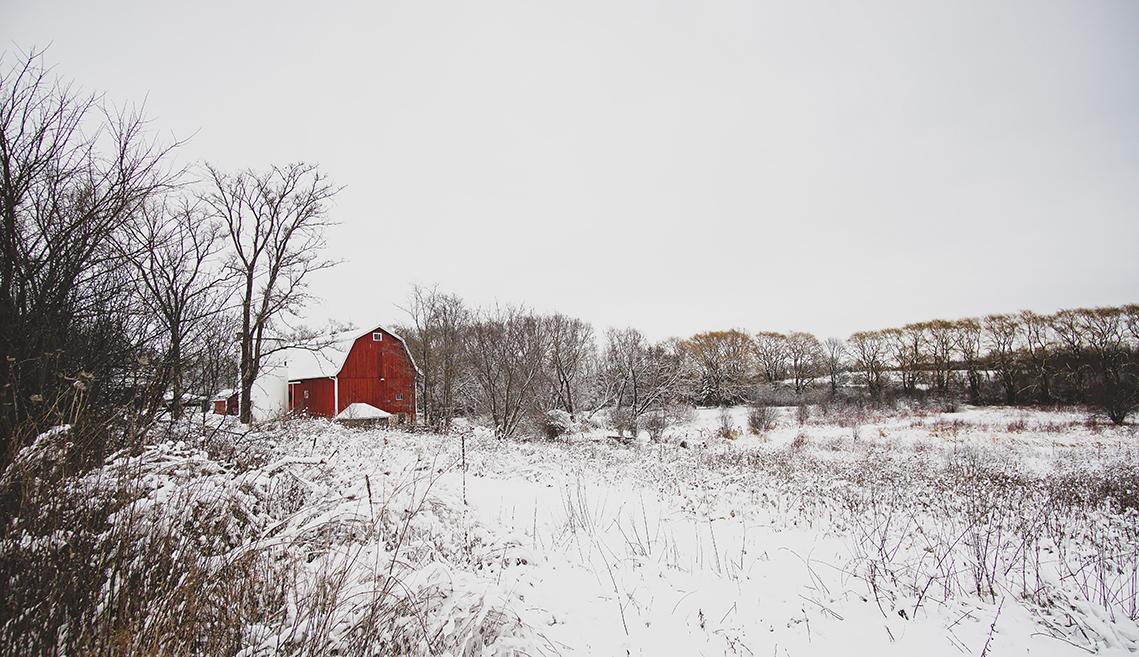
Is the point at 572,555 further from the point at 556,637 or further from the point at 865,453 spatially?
the point at 865,453

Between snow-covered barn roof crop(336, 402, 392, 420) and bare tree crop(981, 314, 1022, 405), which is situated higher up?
bare tree crop(981, 314, 1022, 405)

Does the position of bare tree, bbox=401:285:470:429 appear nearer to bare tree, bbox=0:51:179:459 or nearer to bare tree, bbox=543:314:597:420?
bare tree, bbox=543:314:597:420

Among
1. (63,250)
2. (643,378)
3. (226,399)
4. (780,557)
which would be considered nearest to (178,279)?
(226,399)

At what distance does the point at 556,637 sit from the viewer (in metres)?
3.32

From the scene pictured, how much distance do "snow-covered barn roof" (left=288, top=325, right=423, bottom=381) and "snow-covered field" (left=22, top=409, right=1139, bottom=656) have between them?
58.8ft

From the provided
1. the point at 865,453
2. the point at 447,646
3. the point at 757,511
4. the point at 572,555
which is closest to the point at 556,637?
the point at 447,646

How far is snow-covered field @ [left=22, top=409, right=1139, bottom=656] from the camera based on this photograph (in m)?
2.89

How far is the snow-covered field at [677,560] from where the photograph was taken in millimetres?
2893

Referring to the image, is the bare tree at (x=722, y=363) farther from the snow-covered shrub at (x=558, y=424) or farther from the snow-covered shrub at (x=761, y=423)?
the snow-covered shrub at (x=558, y=424)

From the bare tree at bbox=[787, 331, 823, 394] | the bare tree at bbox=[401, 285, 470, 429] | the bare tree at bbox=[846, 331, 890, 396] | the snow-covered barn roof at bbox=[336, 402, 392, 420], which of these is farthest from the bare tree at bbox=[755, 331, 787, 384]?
the snow-covered barn roof at bbox=[336, 402, 392, 420]

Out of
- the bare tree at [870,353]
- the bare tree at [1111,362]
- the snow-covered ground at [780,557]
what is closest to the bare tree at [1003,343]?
the bare tree at [1111,362]

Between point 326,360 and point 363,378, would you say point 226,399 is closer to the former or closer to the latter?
point 326,360

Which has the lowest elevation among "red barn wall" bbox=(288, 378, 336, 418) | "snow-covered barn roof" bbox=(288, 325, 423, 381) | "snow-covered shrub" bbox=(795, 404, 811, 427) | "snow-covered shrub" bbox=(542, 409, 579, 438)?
"snow-covered shrub" bbox=(795, 404, 811, 427)

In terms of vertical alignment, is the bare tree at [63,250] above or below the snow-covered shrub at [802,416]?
above
